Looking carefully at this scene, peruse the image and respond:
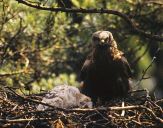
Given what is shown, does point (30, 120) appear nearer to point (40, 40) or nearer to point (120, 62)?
point (120, 62)

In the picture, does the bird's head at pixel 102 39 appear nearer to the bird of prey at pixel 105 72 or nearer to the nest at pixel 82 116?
the bird of prey at pixel 105 72

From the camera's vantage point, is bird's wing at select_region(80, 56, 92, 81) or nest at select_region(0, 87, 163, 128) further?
bird's wing at select_region(80, 56, 92, 81)

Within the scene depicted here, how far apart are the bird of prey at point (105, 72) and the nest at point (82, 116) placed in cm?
163

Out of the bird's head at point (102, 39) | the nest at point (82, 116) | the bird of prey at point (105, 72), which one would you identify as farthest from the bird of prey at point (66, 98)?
the bird's head at point (102, 39)

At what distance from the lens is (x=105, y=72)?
1040 cm

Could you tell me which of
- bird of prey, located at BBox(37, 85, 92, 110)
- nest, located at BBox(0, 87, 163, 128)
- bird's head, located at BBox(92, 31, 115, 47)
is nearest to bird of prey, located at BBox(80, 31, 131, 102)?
bird's head, located at BBox(92, 31, 115, 47)

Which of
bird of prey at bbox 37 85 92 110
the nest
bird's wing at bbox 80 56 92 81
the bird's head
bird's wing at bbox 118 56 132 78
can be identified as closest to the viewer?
the nest

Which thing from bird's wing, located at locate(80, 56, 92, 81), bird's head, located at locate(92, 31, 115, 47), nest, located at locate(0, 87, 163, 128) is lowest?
nest, located at locate(0, 87, 163, 128)

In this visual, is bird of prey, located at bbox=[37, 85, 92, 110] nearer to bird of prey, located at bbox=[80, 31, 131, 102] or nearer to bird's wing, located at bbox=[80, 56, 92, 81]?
bird of prey, located at bbox=[80, 31, 131, 102]

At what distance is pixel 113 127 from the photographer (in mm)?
8367

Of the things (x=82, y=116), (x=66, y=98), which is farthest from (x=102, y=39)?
(x=82, y=116)

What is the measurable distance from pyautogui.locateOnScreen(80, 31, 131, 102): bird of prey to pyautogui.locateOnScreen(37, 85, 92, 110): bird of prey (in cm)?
57

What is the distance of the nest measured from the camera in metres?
8.30

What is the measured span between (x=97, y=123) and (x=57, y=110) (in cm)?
51
